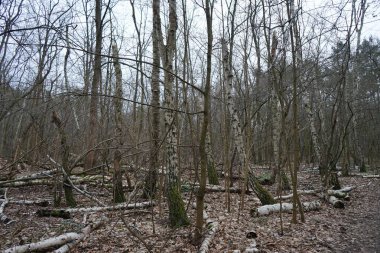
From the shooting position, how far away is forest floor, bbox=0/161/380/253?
523cm

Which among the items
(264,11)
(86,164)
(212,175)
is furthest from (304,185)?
(86,164)

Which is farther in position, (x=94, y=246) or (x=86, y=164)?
(x=86, y=164)

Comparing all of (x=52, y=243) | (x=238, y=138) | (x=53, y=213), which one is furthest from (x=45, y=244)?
(x=238, y=138)

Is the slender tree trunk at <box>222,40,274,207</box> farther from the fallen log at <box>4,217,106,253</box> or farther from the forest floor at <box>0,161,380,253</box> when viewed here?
the fallen log at <box>4,217,106,253</box>

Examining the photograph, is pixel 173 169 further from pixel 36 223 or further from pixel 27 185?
pixel 27 185

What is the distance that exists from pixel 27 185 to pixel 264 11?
8154 mm

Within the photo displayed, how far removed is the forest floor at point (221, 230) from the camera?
5.23 m

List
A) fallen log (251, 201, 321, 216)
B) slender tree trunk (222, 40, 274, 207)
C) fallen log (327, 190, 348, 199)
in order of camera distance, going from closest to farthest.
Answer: fallen log (251, 201, 321, 216), slender tree trunk (222, 40, 274, 207), fallen log (327, 190, 348, 199)

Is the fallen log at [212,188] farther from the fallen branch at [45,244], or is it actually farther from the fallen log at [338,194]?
the fallen branch at [45,244]

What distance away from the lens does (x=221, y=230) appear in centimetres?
599

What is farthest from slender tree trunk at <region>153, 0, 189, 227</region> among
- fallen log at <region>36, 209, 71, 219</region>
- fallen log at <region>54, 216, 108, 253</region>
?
fallen log at <region>36, 209, 71, 219</region>

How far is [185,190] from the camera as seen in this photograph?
30.9ft

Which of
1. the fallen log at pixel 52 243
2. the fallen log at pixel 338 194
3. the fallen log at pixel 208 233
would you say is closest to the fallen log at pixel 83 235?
the fallen log at pixel 52 243

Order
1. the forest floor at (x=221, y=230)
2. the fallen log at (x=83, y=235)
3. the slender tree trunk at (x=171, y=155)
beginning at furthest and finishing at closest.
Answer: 1. the slender tree trunk at (x=171, y=155)
2. the forest floor at (x=221, y=230)
3. the fallen log at (x=83, y=235)
